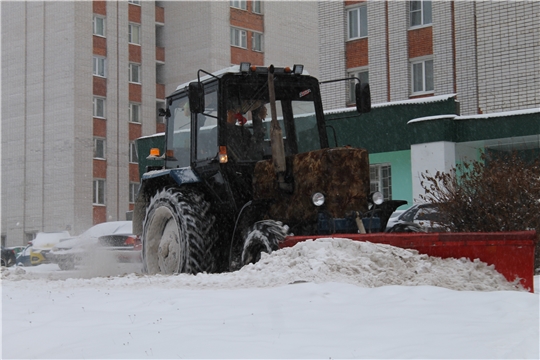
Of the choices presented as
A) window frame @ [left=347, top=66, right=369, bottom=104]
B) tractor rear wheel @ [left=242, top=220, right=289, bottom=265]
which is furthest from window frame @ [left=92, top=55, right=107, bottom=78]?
tractor rear wheel @ [left=242, top=220, right=289, bottom=265]

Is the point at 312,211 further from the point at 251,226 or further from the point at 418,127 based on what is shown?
the point at 418,127

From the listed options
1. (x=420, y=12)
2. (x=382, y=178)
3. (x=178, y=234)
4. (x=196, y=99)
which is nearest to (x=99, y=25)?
(x=420, y=12)

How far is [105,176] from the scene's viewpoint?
1719 inches

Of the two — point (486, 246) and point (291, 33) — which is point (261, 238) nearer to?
point (486, 246)

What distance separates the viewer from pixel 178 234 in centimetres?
990

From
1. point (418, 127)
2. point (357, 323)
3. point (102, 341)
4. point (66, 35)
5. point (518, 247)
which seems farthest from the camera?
point (66, 35)

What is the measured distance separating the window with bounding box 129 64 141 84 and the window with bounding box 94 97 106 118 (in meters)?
2.43

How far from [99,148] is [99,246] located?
2952 centimetres

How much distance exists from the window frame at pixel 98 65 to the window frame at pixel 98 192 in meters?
5.53

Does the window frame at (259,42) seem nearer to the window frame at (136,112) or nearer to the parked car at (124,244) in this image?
the window frame at (136,112)

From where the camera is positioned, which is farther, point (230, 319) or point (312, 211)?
point (312, 211)

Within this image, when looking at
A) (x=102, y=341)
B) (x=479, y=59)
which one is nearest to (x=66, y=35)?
(x=479, y=59)

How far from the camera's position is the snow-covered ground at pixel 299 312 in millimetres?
5340

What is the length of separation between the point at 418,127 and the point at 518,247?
51.6ft
